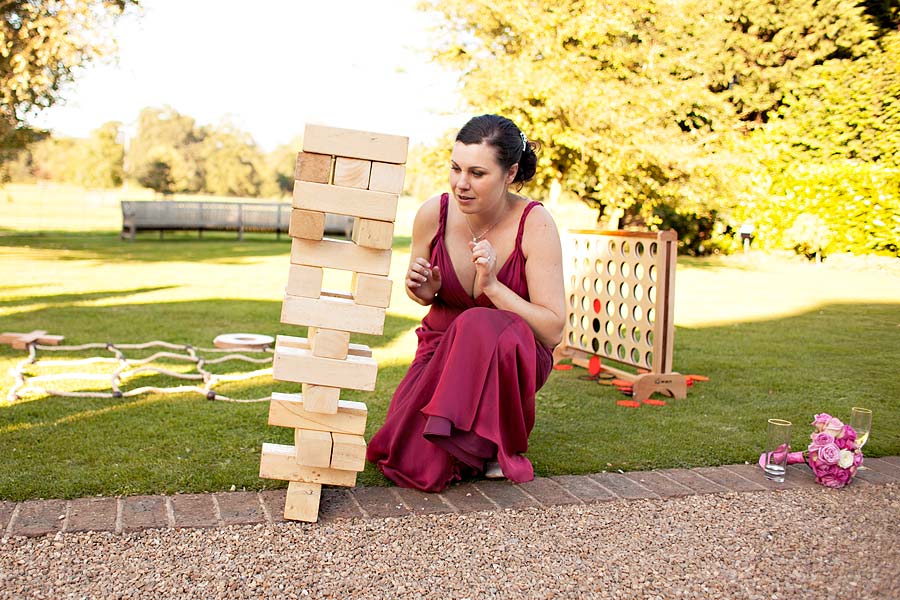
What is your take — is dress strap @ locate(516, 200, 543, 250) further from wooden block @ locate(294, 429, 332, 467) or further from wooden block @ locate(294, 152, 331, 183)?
wooden block @ locate(294, 429, 332, 467)

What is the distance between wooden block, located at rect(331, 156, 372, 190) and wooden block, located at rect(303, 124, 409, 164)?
2 centimetres

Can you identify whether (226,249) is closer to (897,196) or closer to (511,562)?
(897,196)

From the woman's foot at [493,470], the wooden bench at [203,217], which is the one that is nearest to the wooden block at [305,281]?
the woman's foot at [493,470]

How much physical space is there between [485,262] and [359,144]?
0.75 m

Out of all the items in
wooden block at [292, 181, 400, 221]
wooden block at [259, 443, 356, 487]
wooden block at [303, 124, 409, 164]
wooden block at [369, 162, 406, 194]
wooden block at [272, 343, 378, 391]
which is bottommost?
wooden block at [259, 443, 356, 487]

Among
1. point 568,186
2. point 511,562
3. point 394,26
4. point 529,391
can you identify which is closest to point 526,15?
point 394,26

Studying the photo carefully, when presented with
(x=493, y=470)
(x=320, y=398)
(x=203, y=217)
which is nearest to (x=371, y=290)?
(x=320, y=398)

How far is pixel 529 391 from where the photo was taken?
3359mm

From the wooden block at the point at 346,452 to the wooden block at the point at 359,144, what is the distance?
3.27 feet

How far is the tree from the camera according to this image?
12.5m

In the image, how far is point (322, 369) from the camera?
9.22ft

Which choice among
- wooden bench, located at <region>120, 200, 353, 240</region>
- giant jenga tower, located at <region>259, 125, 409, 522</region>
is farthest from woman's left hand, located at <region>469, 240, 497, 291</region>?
wooden bench, located at <region>120, 200, 353, 240</region>

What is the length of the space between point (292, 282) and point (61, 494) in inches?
46.3

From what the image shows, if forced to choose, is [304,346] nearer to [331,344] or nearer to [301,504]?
[331,344]
